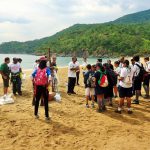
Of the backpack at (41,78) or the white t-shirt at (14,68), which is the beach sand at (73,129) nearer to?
the backpack at (41,78)

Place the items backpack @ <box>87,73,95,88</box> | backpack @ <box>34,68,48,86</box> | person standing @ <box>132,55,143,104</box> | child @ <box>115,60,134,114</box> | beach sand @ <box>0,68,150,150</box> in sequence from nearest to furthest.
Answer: beach sand @ <box>0,68,150,150</box>
backpack @ <box>34,68,48,86</box>
child @ <box>115,60,134,114</box>
backpack @ <box>87,73,95,88</box>
person standing @ <box>132,55,143,104</box>

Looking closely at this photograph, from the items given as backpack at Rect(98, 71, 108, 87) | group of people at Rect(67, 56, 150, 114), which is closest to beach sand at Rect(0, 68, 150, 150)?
group of people at Rect(67, 56, 150, 114)

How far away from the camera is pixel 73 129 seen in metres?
8.42

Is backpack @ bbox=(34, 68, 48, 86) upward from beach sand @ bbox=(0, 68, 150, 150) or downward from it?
upward

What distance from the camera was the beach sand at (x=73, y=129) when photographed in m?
7.25

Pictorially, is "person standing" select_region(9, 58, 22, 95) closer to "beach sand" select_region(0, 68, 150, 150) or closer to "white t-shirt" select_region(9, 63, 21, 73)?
"white t-shirt" select_region(9, 63, 21, 73)

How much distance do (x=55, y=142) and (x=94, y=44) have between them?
490 feet

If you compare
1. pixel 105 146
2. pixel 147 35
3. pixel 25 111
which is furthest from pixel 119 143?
pixel 147 35

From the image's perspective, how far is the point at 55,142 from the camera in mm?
7387

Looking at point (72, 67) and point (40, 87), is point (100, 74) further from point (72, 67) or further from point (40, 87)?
point (72, 67)

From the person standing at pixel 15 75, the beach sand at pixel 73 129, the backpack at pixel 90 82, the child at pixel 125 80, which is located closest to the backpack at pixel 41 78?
the beach sand at pixel 73 129

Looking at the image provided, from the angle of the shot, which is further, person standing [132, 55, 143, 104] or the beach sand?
person standing [132, 55, 143, 104]

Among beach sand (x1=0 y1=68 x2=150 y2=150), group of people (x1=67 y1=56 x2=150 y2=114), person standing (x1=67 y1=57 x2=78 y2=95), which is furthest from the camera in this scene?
person standing (x1=67 y1=57 x2=78 y2=95)

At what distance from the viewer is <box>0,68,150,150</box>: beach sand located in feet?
23.8
